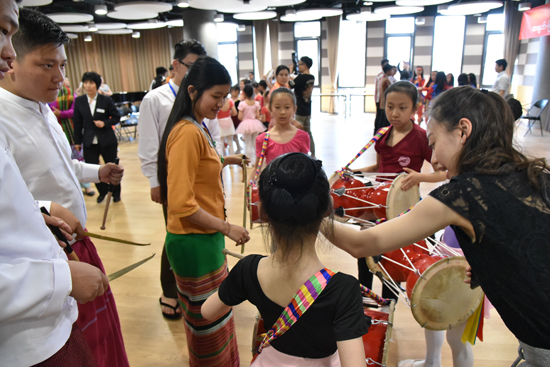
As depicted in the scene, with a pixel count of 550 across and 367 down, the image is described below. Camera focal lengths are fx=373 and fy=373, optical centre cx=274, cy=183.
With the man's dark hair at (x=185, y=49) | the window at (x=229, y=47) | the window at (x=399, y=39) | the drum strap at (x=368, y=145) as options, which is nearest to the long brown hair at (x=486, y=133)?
the drum strap at (x=368, y=145)

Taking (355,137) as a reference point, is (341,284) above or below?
above

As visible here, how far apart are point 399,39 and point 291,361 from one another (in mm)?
15366

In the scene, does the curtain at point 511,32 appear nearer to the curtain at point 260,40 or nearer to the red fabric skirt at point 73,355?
the curtain at point 260,40

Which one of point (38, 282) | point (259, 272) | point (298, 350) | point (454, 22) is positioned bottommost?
point (298, 350)

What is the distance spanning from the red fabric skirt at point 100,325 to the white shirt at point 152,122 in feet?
3.72

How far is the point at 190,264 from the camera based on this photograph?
1698 mm

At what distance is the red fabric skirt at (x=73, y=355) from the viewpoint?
37.0 inches

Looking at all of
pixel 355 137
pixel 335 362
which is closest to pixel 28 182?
pixel 335 362

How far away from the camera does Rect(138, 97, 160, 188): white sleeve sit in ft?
8.57

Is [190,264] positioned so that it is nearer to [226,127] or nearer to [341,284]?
[341,284]

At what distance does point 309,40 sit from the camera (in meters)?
15.3

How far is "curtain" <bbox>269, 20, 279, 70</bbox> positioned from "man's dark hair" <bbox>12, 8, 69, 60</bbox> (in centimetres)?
1435

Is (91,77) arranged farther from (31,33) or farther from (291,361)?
(291,361)

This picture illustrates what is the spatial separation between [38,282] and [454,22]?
1614cm
